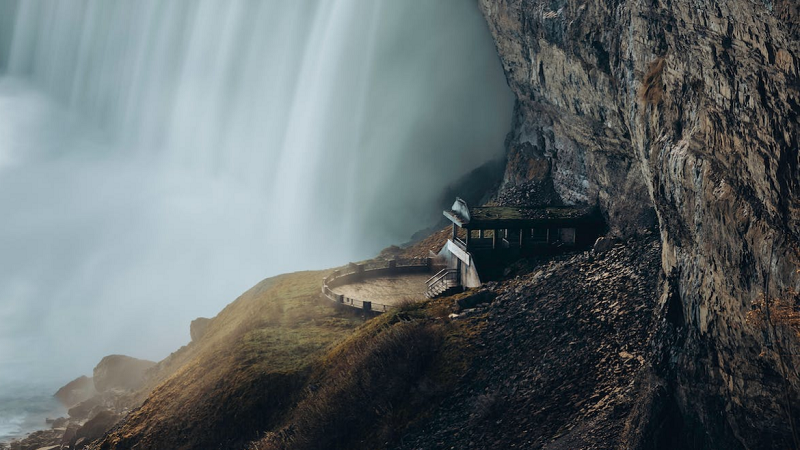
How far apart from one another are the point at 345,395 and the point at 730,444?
2402 cm

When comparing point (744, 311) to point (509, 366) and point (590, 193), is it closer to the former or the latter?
point (509, 366)

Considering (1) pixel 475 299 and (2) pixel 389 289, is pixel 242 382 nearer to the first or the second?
(2) pixel 389 289

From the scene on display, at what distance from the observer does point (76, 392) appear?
114250 mm

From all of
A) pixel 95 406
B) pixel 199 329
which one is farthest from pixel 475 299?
pixel 95 406

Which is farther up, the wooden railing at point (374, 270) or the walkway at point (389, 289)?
the wooden railing at point (374, 270)

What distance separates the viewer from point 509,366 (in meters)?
50.2

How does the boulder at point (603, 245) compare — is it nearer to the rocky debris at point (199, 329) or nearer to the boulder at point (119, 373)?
the rocky debris at point (199, 329)

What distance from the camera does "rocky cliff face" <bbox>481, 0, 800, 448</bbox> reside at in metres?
35.3

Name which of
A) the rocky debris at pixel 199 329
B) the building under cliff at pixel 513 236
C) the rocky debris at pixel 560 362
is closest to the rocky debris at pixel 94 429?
the rocky debris at pixel 199 329

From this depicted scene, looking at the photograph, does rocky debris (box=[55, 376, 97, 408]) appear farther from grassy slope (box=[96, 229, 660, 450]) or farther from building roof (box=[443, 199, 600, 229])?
building roof (box=[443, 199, 600, 229])

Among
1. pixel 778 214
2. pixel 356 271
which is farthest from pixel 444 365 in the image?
pixel 356 271

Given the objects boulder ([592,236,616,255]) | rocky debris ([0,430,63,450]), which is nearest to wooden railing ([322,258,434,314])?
boulder ([592,236,616,255])

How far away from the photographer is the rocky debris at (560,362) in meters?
44.7

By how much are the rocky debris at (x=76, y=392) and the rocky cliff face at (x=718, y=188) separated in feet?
264
